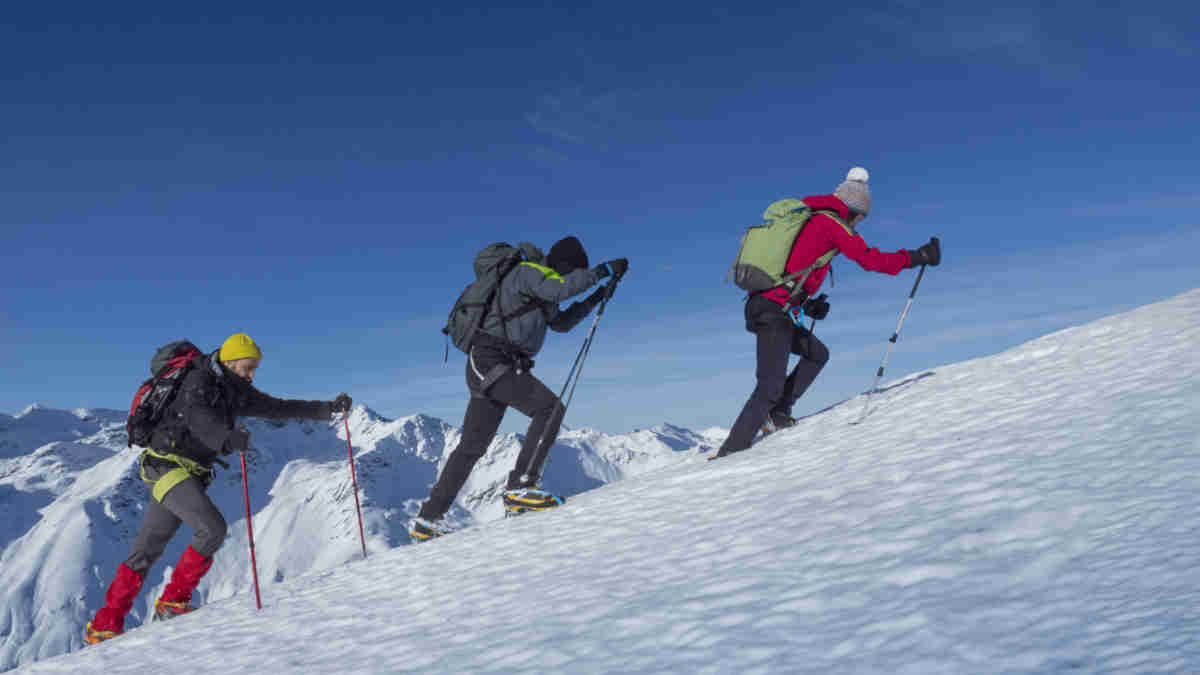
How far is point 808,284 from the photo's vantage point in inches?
291

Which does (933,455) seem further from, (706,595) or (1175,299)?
(1175,299)

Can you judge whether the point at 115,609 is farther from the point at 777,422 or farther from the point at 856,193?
the point at 856,193

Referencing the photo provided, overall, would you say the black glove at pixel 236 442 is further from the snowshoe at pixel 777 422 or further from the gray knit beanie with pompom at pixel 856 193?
the gray knit beanie with pompom at pixel 856 193

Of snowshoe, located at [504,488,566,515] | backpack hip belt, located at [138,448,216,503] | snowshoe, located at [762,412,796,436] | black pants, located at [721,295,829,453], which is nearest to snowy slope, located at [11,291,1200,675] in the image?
snowshoe, located at [504,488,566,515]

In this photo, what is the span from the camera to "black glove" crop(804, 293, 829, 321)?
25.8ft

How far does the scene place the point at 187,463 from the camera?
7137 millimetres

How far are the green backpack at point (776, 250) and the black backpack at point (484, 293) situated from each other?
2.14 meters

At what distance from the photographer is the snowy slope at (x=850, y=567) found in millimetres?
2857

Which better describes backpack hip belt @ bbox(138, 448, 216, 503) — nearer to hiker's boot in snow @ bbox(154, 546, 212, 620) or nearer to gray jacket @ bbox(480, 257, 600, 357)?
hiker's boot in snow @ bbox(154, 546, 212, 620)

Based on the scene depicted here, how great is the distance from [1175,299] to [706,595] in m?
8.20

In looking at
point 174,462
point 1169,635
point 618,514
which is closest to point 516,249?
point 618,514

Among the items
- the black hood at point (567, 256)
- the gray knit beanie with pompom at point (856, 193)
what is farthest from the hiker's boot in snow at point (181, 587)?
the gray knit beanie with pompom at point (856, 193)

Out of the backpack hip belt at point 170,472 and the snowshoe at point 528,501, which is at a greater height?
the backpack hip belt at point 170,472

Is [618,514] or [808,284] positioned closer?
[618,514]
